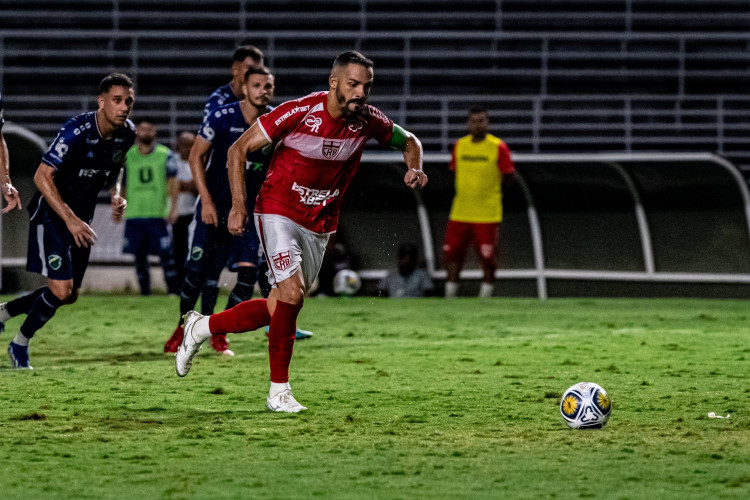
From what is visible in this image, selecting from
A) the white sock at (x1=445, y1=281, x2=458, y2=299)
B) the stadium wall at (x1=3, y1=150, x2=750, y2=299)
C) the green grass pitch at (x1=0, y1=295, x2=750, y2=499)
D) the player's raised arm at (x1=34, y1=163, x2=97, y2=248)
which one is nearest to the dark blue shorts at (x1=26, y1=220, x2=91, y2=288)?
the player's raised arm at (x1=34, y1=163, x2=97, y2=248)

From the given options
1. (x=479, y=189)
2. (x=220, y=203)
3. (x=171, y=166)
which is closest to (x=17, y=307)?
(x=220, y=203)

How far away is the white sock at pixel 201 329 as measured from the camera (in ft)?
21.0

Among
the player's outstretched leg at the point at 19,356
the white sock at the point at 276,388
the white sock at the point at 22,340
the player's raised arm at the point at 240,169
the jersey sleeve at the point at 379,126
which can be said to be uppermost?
the jersey sleeve at the point at 379,126

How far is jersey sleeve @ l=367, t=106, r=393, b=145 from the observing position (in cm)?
606

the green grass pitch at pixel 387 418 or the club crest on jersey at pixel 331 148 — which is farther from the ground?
the club crest on jersey at pixel 331 148

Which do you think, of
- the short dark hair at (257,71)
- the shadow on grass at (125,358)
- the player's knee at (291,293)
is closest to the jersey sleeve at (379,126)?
the player's knee at (291,293)

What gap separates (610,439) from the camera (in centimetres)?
514

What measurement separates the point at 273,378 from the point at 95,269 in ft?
33.3

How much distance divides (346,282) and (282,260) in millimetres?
8730

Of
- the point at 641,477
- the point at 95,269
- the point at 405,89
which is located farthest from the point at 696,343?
the point at 405,89

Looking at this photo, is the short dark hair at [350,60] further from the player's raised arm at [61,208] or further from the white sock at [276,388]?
the player's raised arm at [61,208]

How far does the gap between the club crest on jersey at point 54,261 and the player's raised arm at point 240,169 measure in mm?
2043

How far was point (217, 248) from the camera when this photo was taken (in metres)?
8.51

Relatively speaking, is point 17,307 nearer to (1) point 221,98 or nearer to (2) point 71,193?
(2) point 71,193
